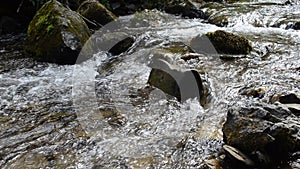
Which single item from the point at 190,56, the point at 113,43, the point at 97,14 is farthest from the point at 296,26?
the point at 97,14

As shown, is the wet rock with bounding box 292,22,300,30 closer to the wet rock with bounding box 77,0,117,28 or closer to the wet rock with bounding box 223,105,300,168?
the wet rock with bounding box 77,0,117,28

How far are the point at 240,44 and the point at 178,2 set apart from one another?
260 inches

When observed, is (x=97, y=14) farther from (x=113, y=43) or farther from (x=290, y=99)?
(x=290, y=99)

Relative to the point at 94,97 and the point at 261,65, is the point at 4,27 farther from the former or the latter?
the point at 261,65

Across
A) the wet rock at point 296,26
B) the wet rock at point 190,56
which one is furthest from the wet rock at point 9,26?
the wet rock at point 296,26

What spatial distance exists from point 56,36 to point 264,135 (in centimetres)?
520

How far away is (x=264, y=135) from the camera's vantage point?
3.01 metres

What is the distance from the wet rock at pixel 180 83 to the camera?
4820 mm

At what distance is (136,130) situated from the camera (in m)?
3.99

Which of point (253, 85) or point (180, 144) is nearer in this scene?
point (180, 144)

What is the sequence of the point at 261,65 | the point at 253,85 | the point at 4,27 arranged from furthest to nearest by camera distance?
the point at 4,27
the point at 261,65
the point at 253,85

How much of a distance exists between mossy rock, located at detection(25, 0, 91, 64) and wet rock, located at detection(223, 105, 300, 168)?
454 centimetres

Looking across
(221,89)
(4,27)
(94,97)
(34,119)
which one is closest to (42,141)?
(34,119)

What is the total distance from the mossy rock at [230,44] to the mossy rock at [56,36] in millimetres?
2973
